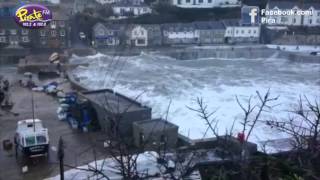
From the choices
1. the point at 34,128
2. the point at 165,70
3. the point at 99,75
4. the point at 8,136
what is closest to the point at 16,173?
the point at 34,128

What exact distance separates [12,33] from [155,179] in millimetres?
12550

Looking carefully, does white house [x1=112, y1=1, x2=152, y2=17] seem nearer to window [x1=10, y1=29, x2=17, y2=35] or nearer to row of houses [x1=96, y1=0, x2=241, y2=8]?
row of houses [x1=96, y1=0, x2=241, y2=8]

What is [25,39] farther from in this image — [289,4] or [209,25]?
[289,4]

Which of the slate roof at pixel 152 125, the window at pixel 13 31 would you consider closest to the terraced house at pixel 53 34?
the window at pixel 13 31

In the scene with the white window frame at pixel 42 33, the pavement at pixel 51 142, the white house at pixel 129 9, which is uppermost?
the white house at pixel 129 9

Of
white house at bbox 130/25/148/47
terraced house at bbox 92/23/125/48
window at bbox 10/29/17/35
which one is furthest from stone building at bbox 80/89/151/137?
white house at bbox 130/25/148/47

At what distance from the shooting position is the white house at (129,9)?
57.4 ft

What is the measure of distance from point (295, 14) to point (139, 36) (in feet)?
22.0

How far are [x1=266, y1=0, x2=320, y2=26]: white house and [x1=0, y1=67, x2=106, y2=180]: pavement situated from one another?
12.5 metres

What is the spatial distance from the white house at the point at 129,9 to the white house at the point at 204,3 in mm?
1874

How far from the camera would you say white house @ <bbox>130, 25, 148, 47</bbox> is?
15.0m

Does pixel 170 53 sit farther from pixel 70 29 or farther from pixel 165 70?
pixel 70 29

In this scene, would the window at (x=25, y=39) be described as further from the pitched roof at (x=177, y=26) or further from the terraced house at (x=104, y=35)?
the pitched roof at (x=177, y=26)

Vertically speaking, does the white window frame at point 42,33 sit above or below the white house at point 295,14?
below
